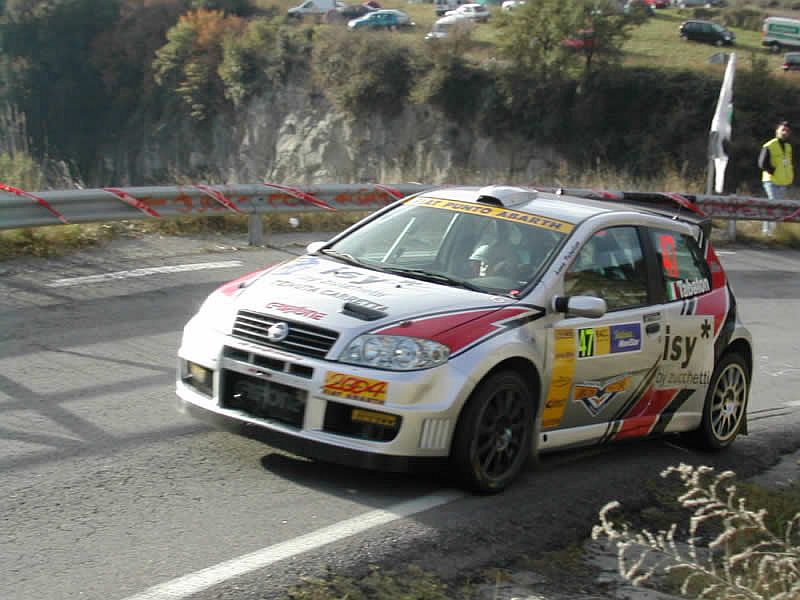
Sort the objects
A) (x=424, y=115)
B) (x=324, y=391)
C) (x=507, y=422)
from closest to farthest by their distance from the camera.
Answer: (x=324, y=391) < (x=507, y=422) < (x=424, y=115)

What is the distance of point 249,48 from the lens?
73125 mm

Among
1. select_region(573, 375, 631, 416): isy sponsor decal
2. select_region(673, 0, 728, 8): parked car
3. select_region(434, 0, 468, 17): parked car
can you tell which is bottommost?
select_region(573, 375, 631, 416): isy sponsor decal

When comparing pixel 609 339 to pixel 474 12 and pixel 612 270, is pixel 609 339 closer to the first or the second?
pixel 612 270

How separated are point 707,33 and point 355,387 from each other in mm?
73966

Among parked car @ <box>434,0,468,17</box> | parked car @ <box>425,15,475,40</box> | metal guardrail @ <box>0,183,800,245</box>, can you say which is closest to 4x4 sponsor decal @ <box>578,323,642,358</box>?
metal guardrail @ <box>0,183,800,245</box>

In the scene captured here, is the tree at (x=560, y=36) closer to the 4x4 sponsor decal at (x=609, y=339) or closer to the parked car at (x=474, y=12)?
the parked car at (x=474, y=12)

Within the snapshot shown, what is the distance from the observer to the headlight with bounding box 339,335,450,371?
217 inches

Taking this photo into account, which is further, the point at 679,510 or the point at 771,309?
the point at 771,309

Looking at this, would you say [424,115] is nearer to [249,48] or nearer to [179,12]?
[249,48]

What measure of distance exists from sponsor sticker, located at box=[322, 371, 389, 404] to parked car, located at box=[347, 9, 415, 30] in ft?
242

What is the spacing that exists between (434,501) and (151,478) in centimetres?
146

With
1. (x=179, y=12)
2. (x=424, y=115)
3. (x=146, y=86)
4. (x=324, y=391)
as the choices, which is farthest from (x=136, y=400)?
(x=179, y=12)

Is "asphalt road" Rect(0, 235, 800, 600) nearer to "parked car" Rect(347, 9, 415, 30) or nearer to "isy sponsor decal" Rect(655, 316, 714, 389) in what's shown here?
"isy sponsor decal" Rect(655, 316, 714, 389)

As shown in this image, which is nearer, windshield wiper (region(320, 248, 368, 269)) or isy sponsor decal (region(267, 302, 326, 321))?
isy sponsor decal (region(267, 302, 326, 321))
